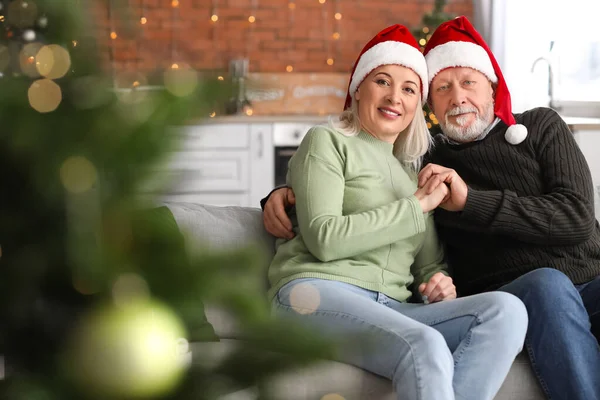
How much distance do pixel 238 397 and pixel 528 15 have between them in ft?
15.7

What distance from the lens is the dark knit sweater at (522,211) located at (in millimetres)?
1854

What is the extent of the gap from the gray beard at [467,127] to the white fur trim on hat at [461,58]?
11 centimetres

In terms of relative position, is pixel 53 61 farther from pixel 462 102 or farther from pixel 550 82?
pixel 550 82

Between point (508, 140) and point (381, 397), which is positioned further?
point (508, 140)

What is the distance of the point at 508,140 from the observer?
6.57 feet

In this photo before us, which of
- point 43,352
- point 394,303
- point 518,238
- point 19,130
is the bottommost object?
point 394,303

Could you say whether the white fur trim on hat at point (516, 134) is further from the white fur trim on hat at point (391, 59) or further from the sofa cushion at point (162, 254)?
the sofa cushion at point (162, 254)

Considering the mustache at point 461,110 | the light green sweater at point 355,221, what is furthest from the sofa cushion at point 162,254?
the mustache at point 461,110

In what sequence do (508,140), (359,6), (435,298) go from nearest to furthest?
(435,298) < (508,140) < (359,6)

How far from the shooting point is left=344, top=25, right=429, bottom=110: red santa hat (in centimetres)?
200

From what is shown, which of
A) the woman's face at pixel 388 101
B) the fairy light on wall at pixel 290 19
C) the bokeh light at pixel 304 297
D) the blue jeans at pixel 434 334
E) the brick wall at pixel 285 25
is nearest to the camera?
the blue jeans at pixel 434 334

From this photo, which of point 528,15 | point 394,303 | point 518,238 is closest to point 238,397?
point 394,303

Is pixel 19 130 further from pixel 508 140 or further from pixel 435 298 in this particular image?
pixel 508 140

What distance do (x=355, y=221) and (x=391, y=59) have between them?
1.68 feet
